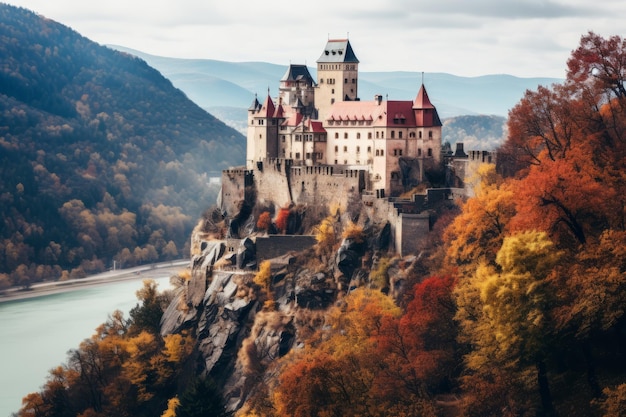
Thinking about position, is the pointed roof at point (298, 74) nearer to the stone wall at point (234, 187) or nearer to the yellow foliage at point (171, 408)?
the stone wall at point (234, 187)

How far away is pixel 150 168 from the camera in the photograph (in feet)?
463

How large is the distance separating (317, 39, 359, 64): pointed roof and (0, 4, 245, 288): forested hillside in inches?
1935

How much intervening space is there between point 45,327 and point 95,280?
25.6 m

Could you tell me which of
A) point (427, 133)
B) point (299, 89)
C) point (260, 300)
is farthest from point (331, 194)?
point (299, 89)

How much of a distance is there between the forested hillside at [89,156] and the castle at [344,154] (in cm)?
4706

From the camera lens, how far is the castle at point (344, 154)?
170ft

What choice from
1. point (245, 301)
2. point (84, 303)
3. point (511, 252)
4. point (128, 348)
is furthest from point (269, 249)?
point (84, 303)

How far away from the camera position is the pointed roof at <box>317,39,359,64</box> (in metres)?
61.0

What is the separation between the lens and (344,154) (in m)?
56.8

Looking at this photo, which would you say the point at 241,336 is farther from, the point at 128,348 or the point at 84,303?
the point at 84,303

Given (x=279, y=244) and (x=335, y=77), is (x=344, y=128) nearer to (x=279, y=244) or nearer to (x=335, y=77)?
(x=335, y=77)

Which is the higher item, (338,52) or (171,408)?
(338,52)

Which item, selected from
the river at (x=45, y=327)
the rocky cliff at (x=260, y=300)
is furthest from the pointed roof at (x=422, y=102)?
the river at (x=45, y=327)

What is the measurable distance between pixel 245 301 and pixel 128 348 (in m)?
6.60
